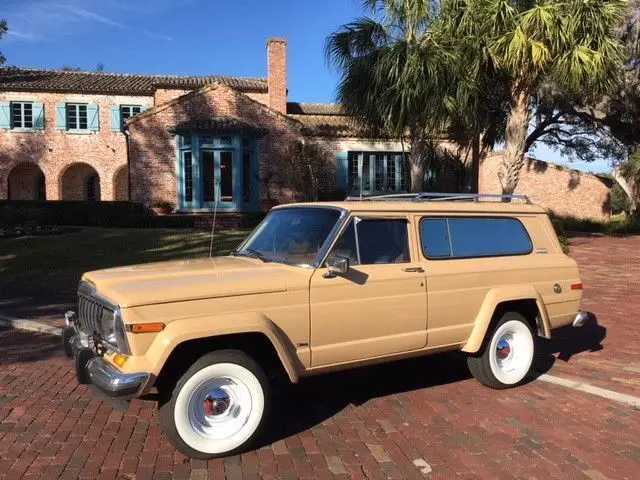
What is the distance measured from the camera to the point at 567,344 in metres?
6.93

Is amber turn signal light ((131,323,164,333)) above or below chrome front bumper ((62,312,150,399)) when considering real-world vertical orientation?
above

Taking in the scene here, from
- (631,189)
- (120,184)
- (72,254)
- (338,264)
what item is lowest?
(72,254)

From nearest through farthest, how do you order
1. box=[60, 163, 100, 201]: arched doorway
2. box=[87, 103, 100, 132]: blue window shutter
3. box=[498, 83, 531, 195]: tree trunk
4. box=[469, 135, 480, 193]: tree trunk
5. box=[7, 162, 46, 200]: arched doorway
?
box=[498, 83, 531, 195]: tree trunk → box=[469, 135, 480, 193]: tree trunk → box=[87, 103, 100, 132]: blue window shutter → box=[7, 162, 46, 200]: arched doorway → box=[60, 163, 100, 201]: arched doorway

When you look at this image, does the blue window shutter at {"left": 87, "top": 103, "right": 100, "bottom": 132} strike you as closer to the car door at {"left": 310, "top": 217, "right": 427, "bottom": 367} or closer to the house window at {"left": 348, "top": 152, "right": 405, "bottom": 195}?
the house window at {"left": 348, "top": 152, "right": 405, "bottom": 195}

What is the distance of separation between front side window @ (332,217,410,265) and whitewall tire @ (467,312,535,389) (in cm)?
131

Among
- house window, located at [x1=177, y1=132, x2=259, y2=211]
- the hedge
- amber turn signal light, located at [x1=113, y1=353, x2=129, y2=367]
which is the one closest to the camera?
amber turn signal light, located at [x1=113, y1=353, x2=129, y2=367]

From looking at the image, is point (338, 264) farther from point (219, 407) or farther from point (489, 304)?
point (489, 304)

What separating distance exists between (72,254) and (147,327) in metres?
10.9

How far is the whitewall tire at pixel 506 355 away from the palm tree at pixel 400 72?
28.9 ft

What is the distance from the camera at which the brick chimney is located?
26.2 metres

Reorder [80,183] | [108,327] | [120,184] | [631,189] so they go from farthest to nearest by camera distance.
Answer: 1. [80,183]
2. [120,184]
3. [631,189]
4. [108,327]

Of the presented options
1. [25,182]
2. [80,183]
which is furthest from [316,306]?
[25,182]

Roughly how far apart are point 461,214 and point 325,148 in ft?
60.1

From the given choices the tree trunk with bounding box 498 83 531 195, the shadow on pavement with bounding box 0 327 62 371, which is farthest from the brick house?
the shadow on pavement with bounding box 0 327 62 371
